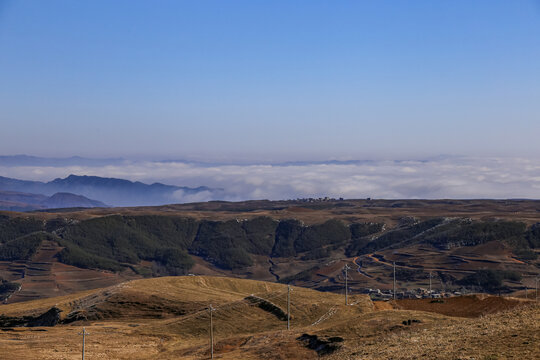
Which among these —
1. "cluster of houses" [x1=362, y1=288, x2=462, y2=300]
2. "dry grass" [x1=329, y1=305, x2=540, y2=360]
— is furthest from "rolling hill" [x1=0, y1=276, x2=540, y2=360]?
"cluster of houses" [x1=362, y1=288, x2=462, y2=300]

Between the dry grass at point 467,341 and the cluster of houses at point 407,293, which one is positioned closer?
the dry grass at point 467,341

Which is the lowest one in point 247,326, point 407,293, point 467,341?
point 407,293

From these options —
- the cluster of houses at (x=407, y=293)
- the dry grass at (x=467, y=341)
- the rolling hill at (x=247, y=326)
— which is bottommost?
the cluster of houses at (x=407, y=293)

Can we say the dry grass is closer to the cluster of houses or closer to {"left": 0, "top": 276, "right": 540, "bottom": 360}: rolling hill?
{"left": 0, "top": 276, "right": 540, "bottom": 360}: rolling hill

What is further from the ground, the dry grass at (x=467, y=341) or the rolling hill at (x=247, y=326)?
the dry grass at (x=467, y=341)

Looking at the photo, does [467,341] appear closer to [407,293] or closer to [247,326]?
[247,326]

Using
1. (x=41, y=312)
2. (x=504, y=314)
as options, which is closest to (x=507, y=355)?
(x=504, y=314)

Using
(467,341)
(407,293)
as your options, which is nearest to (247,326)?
(467,341)

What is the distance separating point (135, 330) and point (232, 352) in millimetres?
24065

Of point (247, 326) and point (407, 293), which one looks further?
point (407, 293)

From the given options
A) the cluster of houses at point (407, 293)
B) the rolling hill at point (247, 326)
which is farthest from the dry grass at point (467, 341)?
the cluster of houses at point (407, 293)

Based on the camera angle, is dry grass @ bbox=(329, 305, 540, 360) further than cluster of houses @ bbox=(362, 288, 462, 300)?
No

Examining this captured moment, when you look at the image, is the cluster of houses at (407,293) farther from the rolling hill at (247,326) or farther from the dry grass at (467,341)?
the dry grass at (467,341)

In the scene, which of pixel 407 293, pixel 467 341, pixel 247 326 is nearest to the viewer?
pixel 467 341
